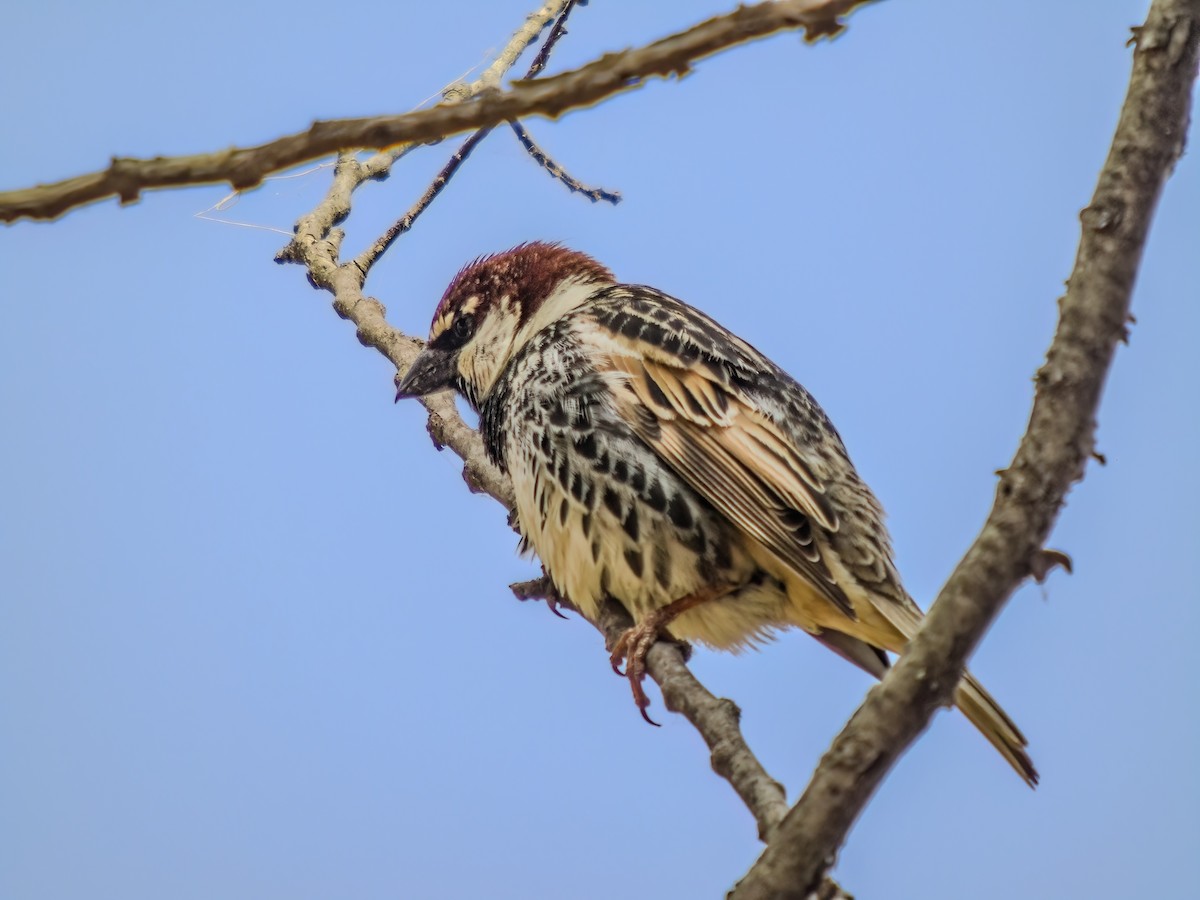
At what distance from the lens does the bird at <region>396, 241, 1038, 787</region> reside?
161 inches

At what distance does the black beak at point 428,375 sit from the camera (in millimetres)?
5012

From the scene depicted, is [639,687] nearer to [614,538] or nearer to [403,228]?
[614,538]

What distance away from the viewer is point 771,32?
1.76m

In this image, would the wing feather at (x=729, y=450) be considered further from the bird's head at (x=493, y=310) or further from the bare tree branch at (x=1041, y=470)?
the bare tree branch at (x=1041, y=470)

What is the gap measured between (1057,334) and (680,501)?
2.10m

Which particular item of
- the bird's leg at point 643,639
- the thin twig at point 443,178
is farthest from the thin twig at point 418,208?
the bird's leg at point 643,639

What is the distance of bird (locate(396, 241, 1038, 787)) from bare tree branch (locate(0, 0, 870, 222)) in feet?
7.95

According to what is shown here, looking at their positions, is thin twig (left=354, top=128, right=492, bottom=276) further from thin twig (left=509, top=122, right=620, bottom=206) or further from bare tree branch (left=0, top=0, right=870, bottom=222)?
bare tree branch (left=0, top=0, right=870, bottom=222)

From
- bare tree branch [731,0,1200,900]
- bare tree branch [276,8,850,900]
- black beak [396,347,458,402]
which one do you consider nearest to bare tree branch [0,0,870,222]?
bare tree branch [731,0,1200,900]

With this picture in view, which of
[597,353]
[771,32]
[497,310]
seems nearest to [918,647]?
[771,32]

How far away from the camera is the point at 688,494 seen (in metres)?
4.21

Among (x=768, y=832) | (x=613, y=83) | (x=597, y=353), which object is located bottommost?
(x=768, y=832)

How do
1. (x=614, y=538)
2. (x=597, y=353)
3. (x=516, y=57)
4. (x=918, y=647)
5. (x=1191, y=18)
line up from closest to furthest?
(x=1191, y=18), (x=918, y=647), (x=614, y=538), (x=597, y=353), (x=516, y=57)

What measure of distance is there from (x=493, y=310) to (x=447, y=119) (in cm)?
351
